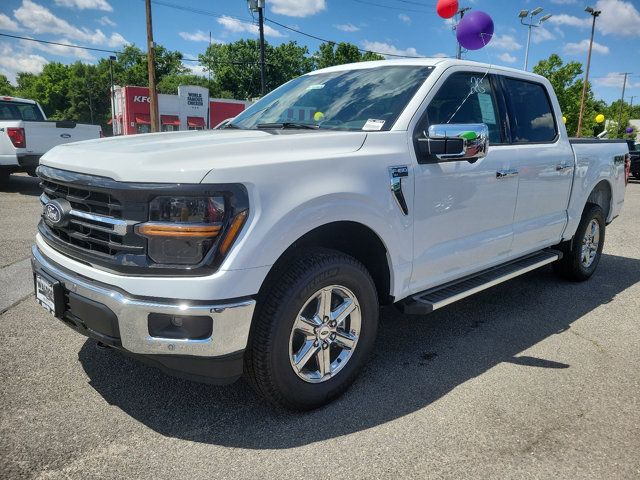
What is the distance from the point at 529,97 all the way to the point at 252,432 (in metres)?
3.46

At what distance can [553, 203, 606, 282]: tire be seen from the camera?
502 centimetres

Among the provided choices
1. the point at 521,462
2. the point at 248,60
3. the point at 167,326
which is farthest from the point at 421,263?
the point at 248,60

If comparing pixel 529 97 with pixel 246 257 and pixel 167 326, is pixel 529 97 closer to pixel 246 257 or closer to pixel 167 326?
pixel 246 257

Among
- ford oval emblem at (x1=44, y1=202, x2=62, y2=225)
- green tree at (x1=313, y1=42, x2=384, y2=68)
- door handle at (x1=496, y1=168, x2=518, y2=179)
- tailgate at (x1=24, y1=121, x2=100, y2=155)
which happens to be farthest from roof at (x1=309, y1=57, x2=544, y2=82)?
green tree at (x1=313, y1=42, x2=384, y2=68)

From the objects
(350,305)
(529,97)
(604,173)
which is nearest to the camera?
(350,305)

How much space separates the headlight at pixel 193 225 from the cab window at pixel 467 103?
5.20 ft

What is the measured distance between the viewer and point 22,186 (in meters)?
12.3

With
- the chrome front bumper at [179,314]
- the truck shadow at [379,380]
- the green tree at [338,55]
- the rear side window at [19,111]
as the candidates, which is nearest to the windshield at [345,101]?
the chrome front bumper at [179,314]

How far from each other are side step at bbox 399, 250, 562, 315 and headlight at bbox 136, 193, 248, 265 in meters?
1.38

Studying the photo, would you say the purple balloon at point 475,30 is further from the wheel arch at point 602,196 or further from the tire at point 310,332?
the tire at point 310,332

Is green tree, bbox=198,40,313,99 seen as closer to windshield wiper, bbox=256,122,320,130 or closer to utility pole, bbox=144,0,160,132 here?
utility pole, bbox=144,0,160,132

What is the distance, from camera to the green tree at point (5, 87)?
115 m

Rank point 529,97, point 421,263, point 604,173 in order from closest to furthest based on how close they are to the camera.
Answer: point 421,263
point 529,97
point 604,173

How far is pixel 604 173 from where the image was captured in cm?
511
